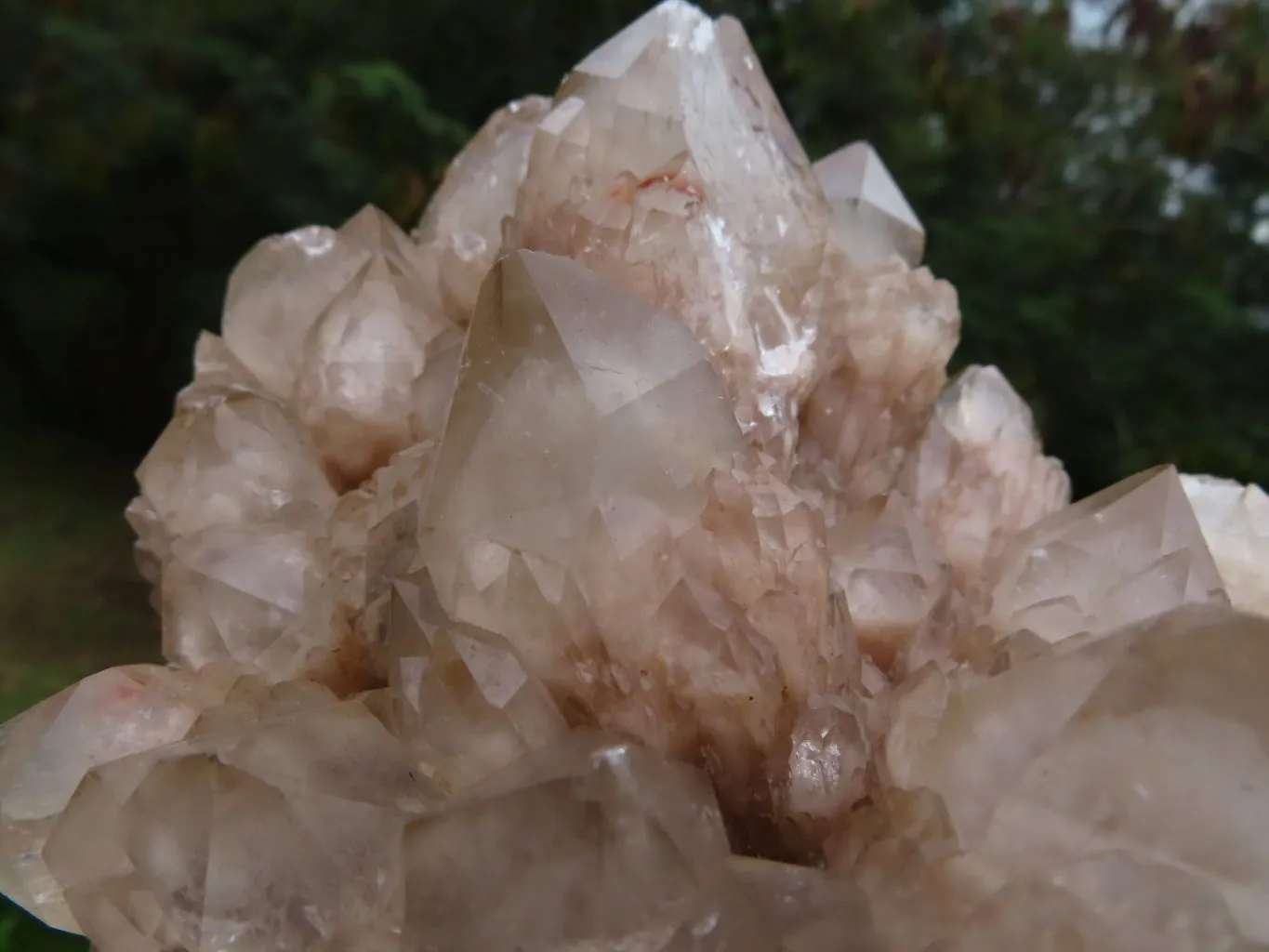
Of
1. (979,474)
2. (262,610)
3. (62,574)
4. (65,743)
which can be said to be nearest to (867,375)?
(979,474)

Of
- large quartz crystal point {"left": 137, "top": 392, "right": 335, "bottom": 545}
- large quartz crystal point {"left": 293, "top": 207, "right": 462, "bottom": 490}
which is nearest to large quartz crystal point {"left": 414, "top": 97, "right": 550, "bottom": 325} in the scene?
large quartz crystal point {"left": 293, "top": 207, "right": 462, "bottom": 490}

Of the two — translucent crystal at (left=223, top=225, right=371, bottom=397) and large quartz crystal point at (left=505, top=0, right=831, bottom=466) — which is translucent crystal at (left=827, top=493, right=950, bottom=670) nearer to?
large quartz crystal point at (left=505, top=0, right=831, bottom=466)

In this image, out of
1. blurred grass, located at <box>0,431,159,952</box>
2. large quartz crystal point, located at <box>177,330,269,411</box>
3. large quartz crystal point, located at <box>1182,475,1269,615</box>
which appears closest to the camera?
large quartz crystal point, located at <box>1182,475,1269,615</box>

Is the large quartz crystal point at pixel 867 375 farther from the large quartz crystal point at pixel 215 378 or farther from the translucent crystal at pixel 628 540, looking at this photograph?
the large quartz crystal point at pixel 215 378

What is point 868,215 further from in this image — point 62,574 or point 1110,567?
point 62,574

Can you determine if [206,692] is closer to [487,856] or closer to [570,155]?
[487,856]

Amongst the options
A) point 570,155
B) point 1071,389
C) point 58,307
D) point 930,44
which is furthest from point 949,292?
point 58,307
